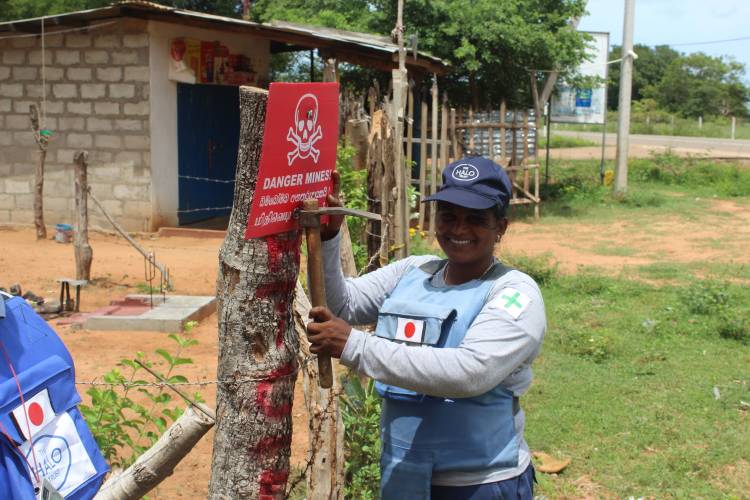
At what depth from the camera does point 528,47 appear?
15.1 m

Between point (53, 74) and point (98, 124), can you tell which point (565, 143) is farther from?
point (53, 74)

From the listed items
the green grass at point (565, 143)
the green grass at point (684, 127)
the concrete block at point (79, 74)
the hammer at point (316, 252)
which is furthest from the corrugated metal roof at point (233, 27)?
the green grass at point (684, 127)

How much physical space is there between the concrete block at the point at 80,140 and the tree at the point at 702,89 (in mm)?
45115

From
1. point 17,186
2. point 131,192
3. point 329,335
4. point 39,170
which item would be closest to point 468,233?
point 329,335

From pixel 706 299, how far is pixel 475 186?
6.34 meters

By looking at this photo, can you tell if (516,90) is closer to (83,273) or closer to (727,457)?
(83,273)

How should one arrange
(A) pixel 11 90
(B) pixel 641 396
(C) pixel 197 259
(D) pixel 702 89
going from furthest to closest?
(D) pixel 702 89, (A) pixel 11 90, (C) pixel 197 259, (B) pixel 641 396

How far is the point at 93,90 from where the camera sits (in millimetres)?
12320

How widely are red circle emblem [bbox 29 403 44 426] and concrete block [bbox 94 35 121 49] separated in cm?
1091

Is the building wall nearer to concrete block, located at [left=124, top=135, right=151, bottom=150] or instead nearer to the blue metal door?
concrete block, located at [left=124, top=135, right=151, bottom=150]

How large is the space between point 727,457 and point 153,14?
964 cm

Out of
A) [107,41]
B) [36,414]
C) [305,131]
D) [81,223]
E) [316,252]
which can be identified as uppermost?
[107,41]

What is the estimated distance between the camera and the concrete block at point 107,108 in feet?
40.2

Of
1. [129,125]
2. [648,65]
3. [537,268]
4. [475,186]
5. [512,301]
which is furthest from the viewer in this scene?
[648,65]
